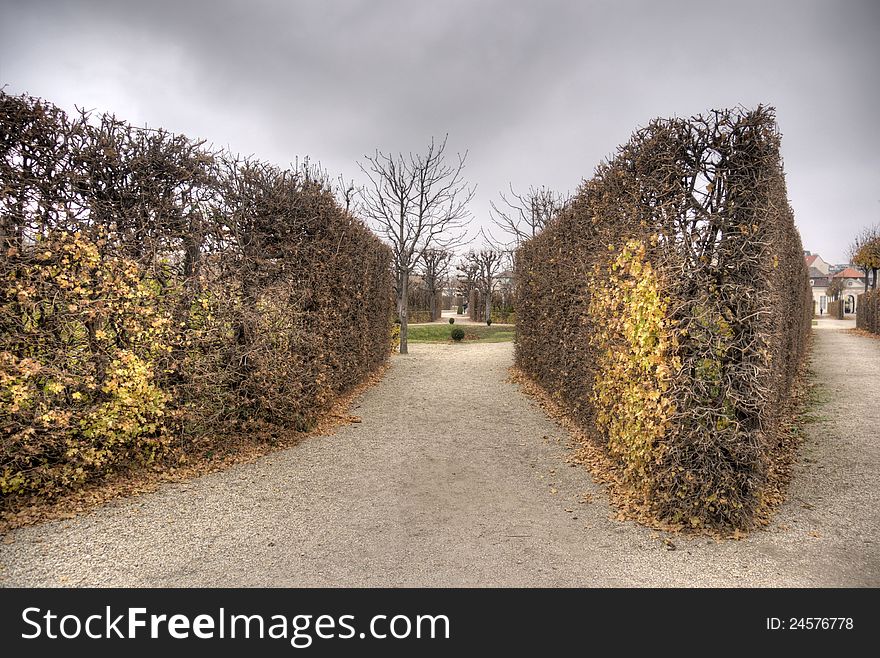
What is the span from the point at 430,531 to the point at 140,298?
12.5 feet

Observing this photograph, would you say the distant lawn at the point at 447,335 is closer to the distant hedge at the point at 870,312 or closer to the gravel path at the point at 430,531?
the gravel path at the point at 430,531

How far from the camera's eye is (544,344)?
9305 mm

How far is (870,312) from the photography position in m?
24.3

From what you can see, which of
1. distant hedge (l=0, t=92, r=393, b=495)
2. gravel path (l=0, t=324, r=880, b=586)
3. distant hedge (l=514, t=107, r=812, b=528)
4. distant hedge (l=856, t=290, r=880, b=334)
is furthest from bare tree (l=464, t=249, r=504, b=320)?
distant hedge (l=514, t=107, r=812, b=528)

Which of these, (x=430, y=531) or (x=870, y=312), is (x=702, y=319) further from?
(x=870, y=312)

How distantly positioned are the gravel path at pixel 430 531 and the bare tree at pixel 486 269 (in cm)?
2890

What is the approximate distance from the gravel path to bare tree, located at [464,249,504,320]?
2890 centimetres

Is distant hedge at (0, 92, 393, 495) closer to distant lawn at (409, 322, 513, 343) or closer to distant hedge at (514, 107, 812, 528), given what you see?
distant hedge at (514, 107, 812, 528)

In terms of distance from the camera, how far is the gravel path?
10.8 feet

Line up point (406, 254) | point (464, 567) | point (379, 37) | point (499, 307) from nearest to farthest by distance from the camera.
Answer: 1. point (464, 567)
2. point (379, 37)
3. point (406, 254)
4. point (499, 307)
